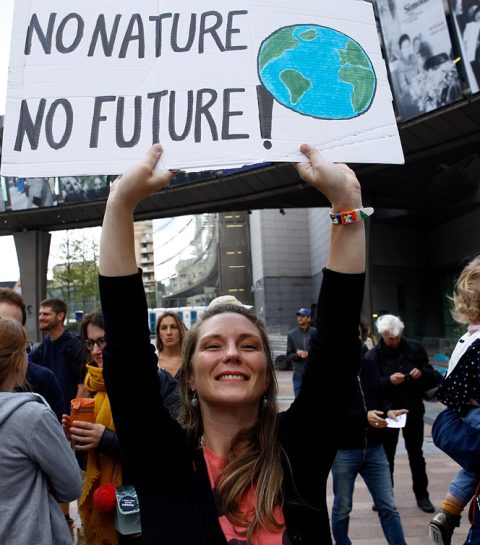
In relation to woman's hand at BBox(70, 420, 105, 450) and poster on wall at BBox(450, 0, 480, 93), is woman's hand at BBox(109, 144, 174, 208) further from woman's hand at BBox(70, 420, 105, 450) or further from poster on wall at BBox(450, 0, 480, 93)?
poster on wall at BBox(450, 0, 480, 93)

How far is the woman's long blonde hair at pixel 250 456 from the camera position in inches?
60.0

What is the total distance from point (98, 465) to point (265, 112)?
242 cm

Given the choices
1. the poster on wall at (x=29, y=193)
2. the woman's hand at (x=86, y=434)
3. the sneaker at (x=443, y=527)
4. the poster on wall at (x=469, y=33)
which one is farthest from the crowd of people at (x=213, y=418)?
the poster on wall at (x=29, y=193)

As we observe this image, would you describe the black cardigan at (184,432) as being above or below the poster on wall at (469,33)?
below

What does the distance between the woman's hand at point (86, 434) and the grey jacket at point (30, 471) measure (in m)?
0.80

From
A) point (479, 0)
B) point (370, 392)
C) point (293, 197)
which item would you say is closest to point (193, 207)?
point (293, 197)

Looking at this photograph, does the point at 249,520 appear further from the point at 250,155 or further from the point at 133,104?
the point at 133,104

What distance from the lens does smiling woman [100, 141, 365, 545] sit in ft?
5.02

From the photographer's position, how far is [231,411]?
173 centimetres

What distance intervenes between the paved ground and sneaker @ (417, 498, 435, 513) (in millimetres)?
49

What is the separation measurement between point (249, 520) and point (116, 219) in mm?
929

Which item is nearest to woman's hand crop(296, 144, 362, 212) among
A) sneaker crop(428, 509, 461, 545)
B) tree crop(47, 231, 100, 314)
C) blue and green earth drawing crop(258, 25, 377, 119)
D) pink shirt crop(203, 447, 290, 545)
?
blue and green earth drawing crop(258, 25, 377, 119)

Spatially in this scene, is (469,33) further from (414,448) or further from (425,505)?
(425,505)

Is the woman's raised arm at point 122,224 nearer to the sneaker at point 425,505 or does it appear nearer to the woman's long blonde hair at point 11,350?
the woman's long blonde hair at point 11,350
